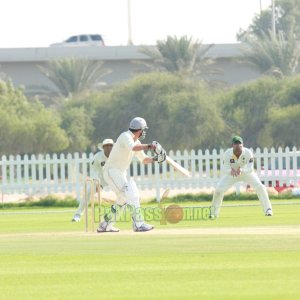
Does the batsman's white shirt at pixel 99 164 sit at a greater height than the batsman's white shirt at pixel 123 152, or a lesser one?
lesser

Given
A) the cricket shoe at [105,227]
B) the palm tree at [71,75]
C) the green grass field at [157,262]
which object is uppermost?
the palm tree at [71,75]

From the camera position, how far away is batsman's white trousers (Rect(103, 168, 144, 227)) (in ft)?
64.8

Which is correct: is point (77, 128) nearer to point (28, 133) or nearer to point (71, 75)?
point (28, 133)

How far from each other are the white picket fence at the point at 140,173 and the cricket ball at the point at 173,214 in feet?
41.9

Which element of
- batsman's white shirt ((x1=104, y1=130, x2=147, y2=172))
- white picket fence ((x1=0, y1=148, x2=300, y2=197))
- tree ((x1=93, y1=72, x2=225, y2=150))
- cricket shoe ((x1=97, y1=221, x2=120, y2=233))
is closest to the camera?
batsman's white shirt ((x1=104, y1=130, x2=147, y2=172))

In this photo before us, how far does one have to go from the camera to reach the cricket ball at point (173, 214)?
73.5 feet

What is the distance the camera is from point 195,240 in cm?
1783

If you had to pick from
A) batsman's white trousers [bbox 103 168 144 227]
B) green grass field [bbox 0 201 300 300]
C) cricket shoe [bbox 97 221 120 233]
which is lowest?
cricket shoe [bbox 97 221 120 233]

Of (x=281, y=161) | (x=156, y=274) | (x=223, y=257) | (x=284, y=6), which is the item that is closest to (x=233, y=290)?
(x=156, y=274)

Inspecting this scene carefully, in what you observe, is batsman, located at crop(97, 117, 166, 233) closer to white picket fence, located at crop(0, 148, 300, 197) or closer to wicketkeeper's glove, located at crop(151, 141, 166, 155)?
wicketkeeper's glove, located at crop(151, 141, 166, 155)

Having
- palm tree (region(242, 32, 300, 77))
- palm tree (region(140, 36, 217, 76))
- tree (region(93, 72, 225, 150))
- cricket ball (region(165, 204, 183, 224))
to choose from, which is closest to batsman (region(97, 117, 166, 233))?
cricket ball (region(165, 204, 183, 224))

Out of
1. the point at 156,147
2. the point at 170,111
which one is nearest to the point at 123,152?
the point at 156,147

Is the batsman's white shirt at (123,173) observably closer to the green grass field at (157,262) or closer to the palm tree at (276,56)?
the green grass field at (157,262)

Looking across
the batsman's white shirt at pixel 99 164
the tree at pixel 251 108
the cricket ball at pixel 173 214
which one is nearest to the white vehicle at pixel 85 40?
the tree at pixel 251 108
